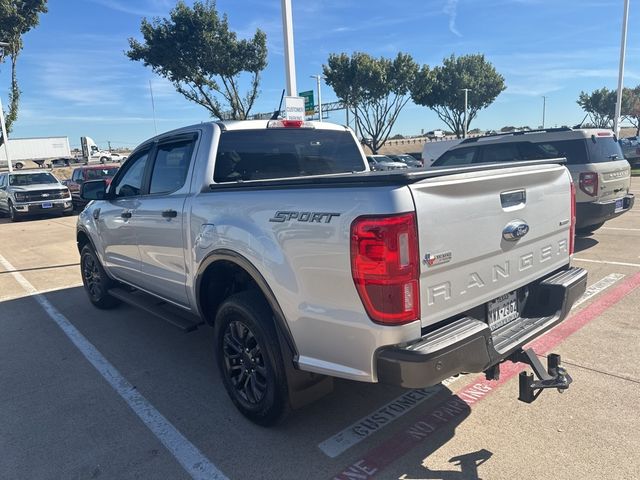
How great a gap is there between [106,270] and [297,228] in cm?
369

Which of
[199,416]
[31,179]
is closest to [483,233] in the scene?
[199,416]

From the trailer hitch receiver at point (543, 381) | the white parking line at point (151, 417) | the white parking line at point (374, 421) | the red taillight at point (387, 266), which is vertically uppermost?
the red taillight at point (387, 266)

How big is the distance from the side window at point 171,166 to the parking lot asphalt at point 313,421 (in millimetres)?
1538

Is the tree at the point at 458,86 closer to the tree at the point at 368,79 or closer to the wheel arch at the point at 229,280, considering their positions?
the tree at the point at 368,79

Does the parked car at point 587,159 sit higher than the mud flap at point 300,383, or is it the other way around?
the parked car at point 587,159

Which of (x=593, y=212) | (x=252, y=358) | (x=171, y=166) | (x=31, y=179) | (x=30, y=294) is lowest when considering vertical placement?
(x=30, y=294)

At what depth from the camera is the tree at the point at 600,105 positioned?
6153 centimetres

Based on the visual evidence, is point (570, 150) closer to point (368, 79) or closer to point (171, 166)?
point (171, 166)

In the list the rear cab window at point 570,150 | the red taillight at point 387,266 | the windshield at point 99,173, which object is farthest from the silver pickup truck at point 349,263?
the windshield at point 99,173

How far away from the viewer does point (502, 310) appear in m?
2.87

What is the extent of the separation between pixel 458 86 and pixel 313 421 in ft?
130

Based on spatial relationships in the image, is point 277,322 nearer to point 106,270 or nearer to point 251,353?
point 251,353

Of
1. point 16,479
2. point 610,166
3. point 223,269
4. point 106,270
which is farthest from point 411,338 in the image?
point 610,166

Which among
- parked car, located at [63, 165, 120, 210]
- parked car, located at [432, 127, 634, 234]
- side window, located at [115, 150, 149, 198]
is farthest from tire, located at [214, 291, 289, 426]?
parked car, located at [63, 165, 120, 210]
